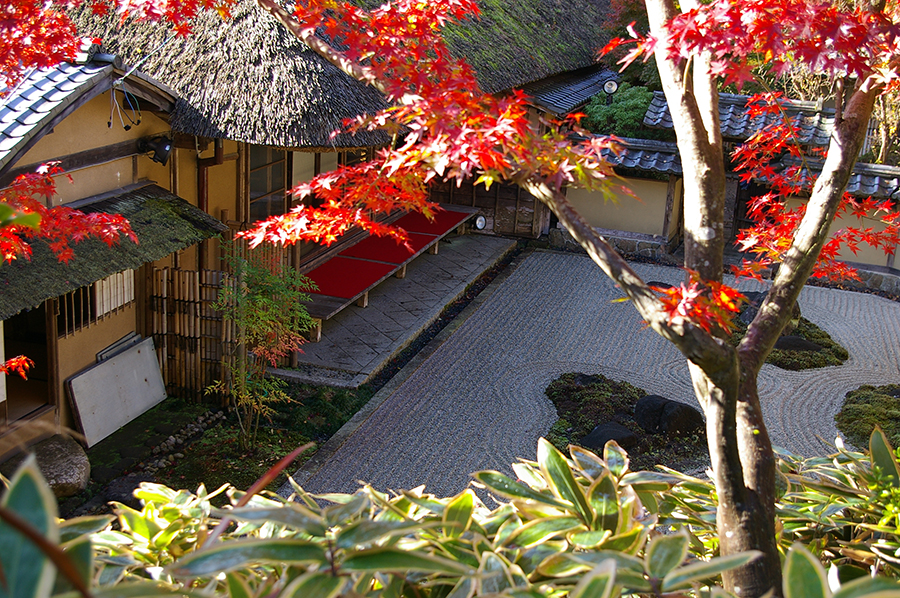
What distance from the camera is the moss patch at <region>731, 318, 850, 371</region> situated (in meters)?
8.73

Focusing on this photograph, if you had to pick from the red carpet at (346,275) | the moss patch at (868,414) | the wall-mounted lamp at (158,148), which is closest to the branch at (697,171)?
the wall-mounted lamp at (158,148)

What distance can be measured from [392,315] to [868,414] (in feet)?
17.1

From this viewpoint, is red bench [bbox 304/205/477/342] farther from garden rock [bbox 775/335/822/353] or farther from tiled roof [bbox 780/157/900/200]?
tiled roof [bbox 780/157/900/200]

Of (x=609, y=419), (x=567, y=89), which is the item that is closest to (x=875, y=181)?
(x=567, y=89)

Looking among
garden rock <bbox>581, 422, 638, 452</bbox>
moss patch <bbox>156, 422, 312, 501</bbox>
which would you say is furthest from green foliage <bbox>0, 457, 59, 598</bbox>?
garden rock <bbox>581, 422, 638, 452</bbox>

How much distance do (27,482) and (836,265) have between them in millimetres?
4627

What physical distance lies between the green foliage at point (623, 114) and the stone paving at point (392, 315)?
2.50 metres

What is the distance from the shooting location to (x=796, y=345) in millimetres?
9086

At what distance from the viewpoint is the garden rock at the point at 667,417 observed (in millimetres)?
6836

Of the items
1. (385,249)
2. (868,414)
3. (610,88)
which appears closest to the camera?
(868,414)

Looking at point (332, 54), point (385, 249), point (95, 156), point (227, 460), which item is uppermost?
point (332, 54)

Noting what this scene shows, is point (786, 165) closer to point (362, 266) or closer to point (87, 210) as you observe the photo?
point (362, 266)

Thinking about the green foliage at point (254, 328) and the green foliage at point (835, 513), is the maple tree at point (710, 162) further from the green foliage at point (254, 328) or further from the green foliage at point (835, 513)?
the green foliage at point (254, 328)

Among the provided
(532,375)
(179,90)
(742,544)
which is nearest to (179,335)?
(179,90)
